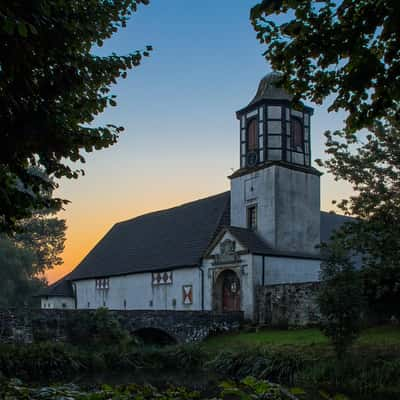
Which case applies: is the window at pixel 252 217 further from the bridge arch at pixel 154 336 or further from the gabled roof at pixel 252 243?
the bridge arch at pixel 154 336

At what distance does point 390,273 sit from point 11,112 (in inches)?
461

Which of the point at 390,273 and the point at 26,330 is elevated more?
the point at 390,273

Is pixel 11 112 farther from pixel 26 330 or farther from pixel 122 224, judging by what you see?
pixel 122 224

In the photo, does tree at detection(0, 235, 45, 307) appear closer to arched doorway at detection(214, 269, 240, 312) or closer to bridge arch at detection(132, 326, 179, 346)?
bridge arch at detection(132, 326, 179, 346)

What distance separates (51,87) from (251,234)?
20130 mm

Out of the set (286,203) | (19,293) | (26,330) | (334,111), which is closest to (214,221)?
(286,203)

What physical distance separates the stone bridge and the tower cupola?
7.91m

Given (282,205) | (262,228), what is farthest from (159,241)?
(282,205)

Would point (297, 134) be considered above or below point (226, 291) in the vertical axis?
above

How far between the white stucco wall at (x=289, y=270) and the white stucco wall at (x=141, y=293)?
12.0 ft

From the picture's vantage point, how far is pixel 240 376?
1748cm

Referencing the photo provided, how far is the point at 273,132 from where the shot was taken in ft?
92.2

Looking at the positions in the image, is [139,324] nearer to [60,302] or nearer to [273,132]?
[273,132]

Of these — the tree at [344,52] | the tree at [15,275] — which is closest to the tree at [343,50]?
the tree at [344,52]
